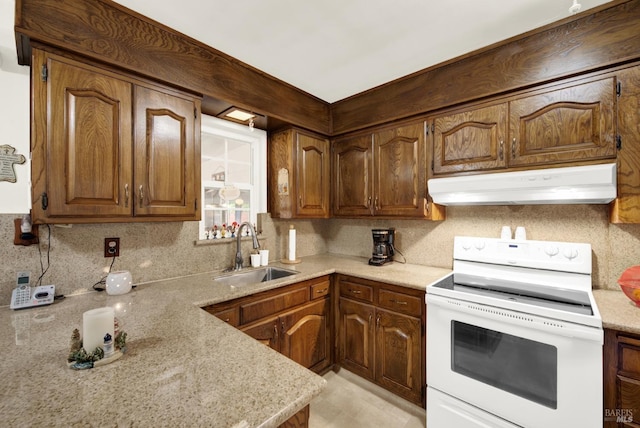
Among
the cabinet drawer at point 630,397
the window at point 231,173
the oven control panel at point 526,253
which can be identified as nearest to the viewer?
the cabinet drawer at point 630,397

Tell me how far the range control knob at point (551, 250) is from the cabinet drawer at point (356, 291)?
3.80 ft

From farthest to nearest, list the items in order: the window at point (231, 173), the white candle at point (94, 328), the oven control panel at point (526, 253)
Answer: the window at point (231, 173) → the oven control panel at point (526, 253) → the white candle at point (94, 328)

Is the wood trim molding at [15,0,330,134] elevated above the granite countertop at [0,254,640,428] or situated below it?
above

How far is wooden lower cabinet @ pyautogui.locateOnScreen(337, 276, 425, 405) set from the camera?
1861 millimetres

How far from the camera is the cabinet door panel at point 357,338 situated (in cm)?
212

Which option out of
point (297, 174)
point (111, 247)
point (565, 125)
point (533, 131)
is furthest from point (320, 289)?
point (565, 125)

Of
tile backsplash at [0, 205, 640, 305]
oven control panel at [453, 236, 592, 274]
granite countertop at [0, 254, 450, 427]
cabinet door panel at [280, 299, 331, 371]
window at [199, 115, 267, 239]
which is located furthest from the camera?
window at [199, 115, 267, 239]

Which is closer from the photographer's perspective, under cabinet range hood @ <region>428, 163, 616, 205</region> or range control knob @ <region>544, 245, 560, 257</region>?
under cabinet range hood @ <region>428, 163, 616, 205</region>

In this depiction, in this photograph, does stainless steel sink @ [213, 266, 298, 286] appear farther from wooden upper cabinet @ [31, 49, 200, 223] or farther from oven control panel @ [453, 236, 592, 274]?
oven control panel @ [453, 236, 592, 274]

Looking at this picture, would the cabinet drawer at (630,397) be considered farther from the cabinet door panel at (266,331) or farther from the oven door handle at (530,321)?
the cabinet door panel at (266,331)

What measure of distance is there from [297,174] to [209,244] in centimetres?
95

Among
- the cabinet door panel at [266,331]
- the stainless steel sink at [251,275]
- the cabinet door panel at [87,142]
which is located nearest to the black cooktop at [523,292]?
the cabinet door panel at [266,331]

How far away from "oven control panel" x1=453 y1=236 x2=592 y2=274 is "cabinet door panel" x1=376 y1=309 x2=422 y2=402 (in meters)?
0.68

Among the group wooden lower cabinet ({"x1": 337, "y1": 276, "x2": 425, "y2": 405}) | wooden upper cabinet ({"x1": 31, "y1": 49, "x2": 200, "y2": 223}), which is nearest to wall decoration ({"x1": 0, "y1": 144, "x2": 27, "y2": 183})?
wooden upper cabinet ({"x1": 31, "y1": 49, "x2": 200, "y2": 223})
